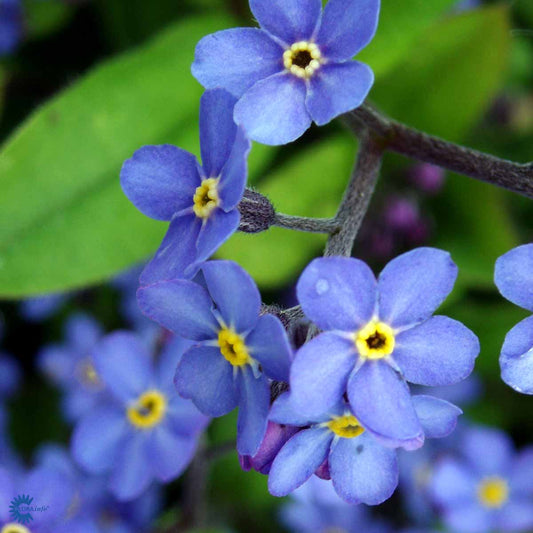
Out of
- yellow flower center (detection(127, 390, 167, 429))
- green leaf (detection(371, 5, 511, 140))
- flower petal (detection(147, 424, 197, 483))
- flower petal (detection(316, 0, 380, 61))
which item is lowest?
yellow flower center (detection(127, 390, 167, 429))

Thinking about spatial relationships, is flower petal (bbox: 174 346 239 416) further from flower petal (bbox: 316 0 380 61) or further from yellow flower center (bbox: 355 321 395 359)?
flower petal (bbox: 316 0 380 61)

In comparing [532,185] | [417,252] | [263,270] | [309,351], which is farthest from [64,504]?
[532,185]

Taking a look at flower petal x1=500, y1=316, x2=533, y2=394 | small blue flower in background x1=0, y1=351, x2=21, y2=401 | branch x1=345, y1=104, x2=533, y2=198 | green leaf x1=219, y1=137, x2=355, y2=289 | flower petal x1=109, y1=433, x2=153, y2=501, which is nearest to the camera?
flower petal x1=500, y1=316, x2=533, y2=394

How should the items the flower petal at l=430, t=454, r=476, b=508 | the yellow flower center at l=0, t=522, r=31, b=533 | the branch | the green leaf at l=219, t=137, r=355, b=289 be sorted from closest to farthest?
the branch → the yellow flower center at l=0, t=522, r=31, b=533 → the green leaf at l=219, t=137, r=355, b=289 → the flower petal at l=430, t=454, r=476, b=508

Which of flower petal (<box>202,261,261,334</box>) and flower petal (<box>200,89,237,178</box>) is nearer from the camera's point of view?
flower petal (<box>202,261,261,334</box>)

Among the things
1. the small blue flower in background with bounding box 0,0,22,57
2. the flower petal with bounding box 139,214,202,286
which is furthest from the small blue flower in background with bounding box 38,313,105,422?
the flower petal with bounding box 139,214,202,286

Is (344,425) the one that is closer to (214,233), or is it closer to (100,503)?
(214,233)

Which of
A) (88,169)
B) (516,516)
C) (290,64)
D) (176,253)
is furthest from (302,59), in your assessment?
(516,516)
